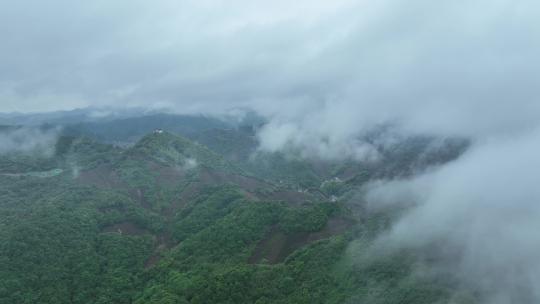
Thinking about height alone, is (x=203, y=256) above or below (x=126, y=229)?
above

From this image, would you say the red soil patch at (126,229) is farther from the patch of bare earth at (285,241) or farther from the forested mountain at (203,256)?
the patch of bare earth at (285,241)

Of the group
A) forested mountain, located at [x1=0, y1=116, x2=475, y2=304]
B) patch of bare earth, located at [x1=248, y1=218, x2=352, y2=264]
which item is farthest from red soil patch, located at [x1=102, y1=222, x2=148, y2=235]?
patch of bare earth, located at [x1=248, y1=218, x2=352, y2=264]

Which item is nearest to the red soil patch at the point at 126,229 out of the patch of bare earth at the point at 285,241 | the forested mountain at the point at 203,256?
the forested mountain at the point at 203,256

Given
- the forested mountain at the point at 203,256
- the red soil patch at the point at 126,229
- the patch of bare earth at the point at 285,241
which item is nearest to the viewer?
the forested mountain at the point at 203,256

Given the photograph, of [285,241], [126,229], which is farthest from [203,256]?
[126,229]

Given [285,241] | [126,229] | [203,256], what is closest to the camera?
[203,256]

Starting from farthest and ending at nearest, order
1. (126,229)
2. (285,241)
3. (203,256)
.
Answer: (126,229) < (285,241) < (203,256)

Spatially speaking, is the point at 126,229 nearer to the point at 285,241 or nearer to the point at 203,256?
the point at 203,256

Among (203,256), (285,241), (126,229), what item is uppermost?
(285,241)

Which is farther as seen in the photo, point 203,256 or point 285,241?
point 285,241

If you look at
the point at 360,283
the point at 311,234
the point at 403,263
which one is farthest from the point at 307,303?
the point at 311,234

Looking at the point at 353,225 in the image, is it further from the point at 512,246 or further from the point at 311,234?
the point at 512,246

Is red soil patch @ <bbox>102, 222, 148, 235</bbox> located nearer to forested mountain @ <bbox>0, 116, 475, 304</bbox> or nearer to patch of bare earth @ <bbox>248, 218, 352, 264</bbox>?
forested mountain @ <bbox>0, 116, 475, 304</bbox>
